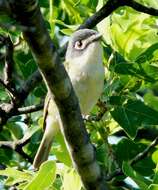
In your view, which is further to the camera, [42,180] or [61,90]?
[42,180]

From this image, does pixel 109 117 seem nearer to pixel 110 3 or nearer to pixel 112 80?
pixel 112 80

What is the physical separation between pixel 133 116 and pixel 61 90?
110cm

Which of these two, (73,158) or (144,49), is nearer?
(73,158)

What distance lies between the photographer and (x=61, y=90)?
300cm

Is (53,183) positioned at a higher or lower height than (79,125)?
lower

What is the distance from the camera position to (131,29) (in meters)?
4.08

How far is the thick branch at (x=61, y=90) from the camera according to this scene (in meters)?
2.60

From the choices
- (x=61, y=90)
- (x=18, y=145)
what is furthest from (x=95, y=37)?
(x=61, y=90)

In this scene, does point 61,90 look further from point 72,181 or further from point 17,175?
point 17,175

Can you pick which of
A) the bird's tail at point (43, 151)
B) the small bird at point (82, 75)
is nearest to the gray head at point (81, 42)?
the small bird at point (82, 75)

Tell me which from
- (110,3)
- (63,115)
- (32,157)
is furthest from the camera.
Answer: (32,157)

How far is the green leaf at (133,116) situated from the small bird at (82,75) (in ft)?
1.05

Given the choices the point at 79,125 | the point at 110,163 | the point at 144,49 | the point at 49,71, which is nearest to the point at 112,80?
the point at 144,49

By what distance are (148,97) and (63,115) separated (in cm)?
138
